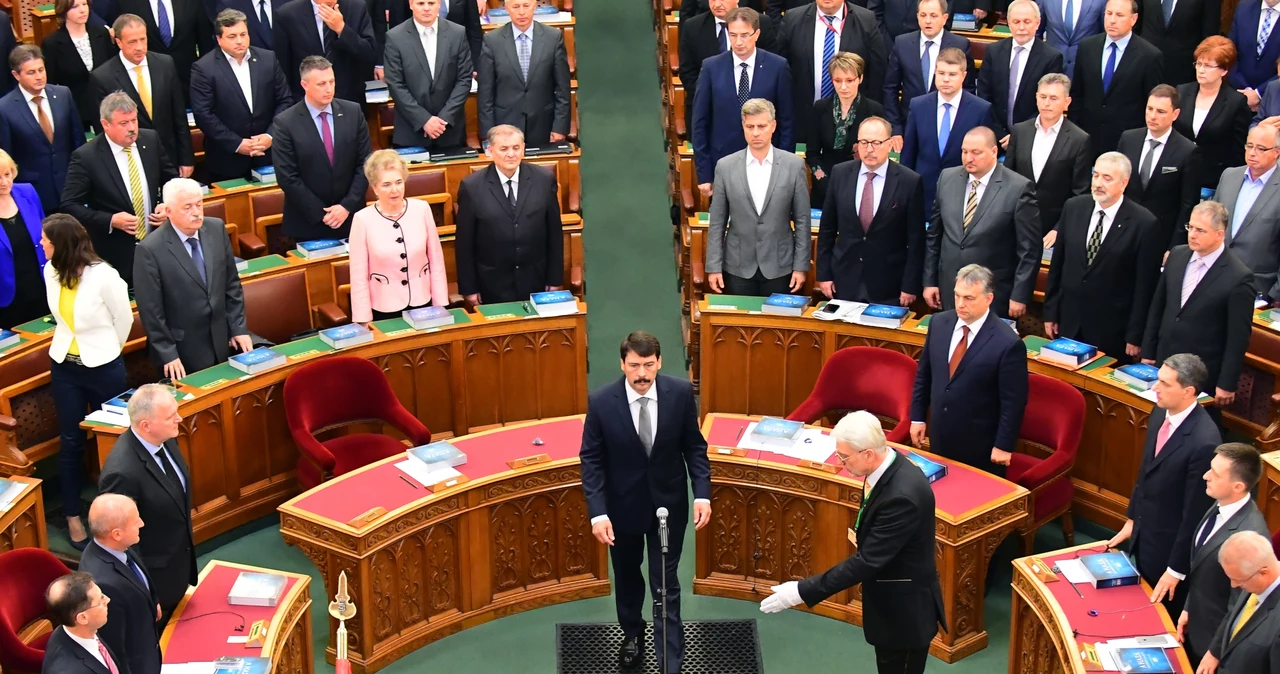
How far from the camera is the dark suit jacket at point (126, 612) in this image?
15.3 feet

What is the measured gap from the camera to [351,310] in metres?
7.45

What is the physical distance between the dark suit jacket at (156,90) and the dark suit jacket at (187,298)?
1465 mm

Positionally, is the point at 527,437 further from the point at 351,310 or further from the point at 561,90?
the point at 561,90

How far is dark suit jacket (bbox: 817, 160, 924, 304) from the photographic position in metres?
7.08

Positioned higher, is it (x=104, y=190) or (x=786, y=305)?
(x=104, y=190)

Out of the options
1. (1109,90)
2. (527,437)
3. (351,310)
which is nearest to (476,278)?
(351,310)

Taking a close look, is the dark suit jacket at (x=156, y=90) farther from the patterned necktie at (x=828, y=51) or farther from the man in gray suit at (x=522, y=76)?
the patterned necktie at (x=828, y=51)

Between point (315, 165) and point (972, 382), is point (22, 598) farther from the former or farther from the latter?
point (972, 382)

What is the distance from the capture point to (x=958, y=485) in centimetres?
599

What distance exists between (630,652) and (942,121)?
11.1 feet

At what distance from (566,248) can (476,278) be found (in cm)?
88

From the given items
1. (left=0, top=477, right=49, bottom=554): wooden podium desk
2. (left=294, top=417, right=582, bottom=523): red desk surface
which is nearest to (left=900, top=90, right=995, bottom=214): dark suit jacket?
(left=294, top=417, right=582, bottom=523): red desk surface

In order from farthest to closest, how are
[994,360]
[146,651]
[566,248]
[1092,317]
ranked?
1. [566,248]
2. [1092,317]
3. [994,360]
4. [146,651]

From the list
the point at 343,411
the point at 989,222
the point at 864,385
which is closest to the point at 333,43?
the point at 343,411
